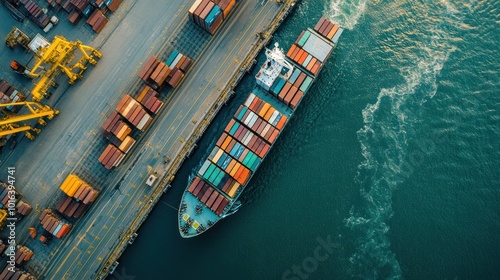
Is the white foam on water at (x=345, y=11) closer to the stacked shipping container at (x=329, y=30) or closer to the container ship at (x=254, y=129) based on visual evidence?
the stacked shipping container at (x=329, y=30)

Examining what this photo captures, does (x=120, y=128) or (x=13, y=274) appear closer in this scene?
(x=13, y=274)

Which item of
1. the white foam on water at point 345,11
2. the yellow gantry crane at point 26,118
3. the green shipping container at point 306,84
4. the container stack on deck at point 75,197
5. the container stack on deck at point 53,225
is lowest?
the container stack on deck at point 53,225

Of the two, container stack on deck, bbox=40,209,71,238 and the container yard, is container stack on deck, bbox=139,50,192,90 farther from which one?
container stack on deck, bbox=40,209,71,238

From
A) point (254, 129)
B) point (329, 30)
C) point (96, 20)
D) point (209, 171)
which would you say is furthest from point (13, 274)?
point (329, 30)

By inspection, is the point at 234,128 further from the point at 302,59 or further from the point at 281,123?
the point at 302,59

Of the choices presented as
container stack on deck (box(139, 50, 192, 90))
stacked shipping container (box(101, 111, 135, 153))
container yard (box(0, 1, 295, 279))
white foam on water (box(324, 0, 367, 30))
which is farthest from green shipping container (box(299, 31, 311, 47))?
stacked shipping container (box(101, 111, 135, 153))

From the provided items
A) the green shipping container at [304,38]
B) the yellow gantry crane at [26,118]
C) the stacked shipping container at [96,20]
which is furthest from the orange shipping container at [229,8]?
the yellow gantry crane at [26,118]

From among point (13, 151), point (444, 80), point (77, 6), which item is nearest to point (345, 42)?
point (444, 80)

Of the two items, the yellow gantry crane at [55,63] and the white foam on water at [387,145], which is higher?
the white foam on water at [387,145]
